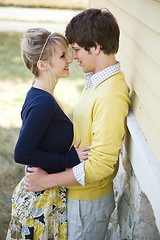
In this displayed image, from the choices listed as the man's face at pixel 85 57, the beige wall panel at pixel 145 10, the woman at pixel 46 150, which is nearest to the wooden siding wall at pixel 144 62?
the beige wall panel at pixel 145 10

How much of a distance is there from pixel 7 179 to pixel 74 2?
11.9m

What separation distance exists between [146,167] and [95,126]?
1.14ft

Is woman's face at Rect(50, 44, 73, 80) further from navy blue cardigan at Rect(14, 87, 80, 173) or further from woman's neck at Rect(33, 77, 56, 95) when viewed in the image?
navy blue cardigan at Rect(14, 87, 80, 173)

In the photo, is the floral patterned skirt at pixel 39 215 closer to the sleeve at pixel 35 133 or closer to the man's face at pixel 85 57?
the sleeve at pixel 35 133

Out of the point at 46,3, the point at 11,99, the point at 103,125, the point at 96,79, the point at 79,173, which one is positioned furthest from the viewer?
the point at 46,3

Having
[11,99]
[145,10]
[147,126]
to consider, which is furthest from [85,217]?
[11,99]

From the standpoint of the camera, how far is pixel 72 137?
2137 mm

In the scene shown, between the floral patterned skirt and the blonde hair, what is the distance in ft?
2.54

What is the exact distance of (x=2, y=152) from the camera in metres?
4.43

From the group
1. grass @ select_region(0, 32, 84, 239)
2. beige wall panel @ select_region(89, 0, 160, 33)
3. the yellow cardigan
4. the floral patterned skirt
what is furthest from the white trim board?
grass @ select_region(0, 32, 84, 239)

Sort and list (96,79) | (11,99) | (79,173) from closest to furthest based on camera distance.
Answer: (79,173) < (96,79) < (11,99)

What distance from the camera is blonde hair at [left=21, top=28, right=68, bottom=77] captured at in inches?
80.7

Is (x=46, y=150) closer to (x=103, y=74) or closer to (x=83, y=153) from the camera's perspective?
(x=83, y=153)

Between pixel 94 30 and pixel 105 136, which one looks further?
pixel 94 30
